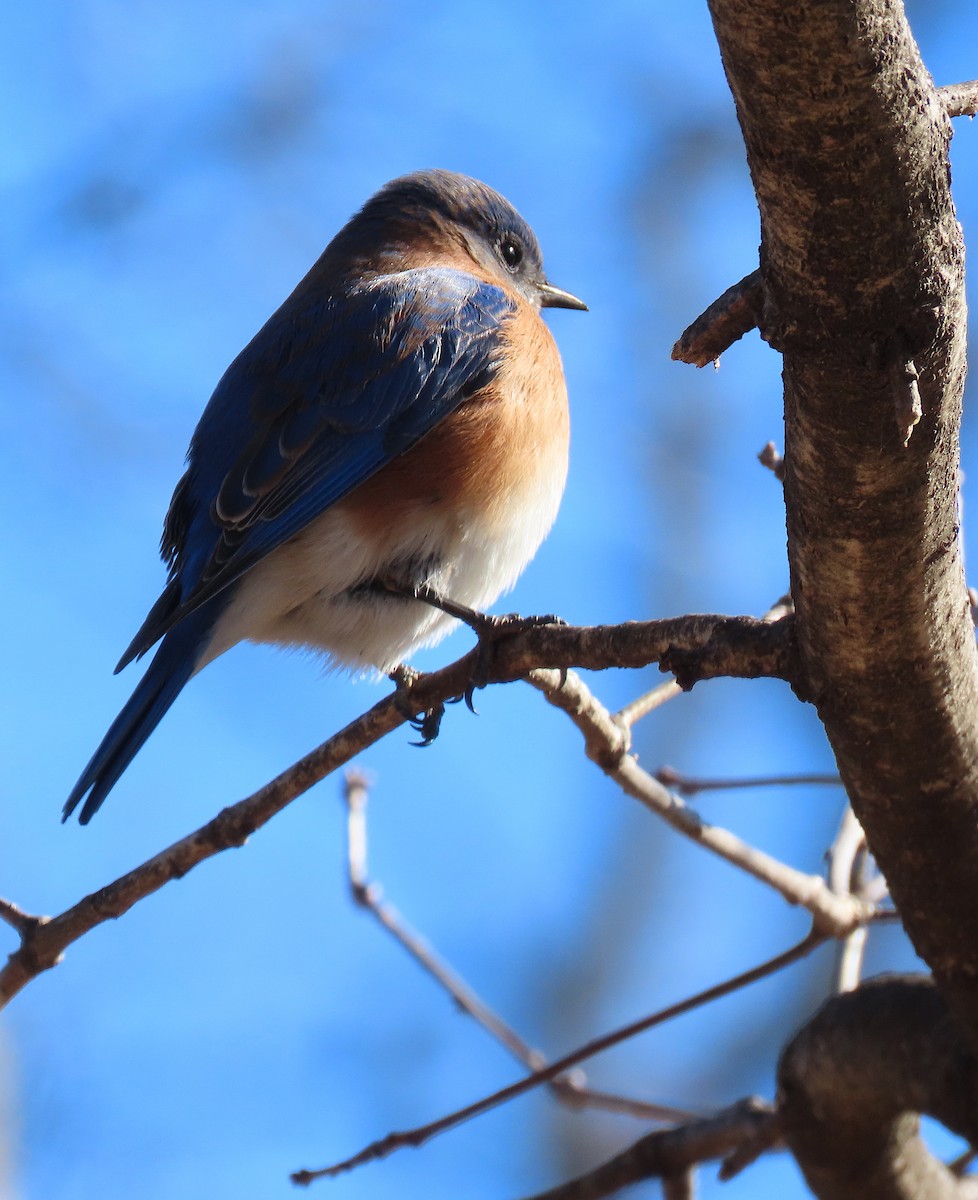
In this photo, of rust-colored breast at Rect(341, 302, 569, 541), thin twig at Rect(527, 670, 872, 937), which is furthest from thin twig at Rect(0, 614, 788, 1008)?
rust-colored breast at Rect(341, 302, 569, 541)

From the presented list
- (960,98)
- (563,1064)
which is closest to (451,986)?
(563,1064)

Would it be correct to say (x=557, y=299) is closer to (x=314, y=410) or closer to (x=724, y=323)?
(x=314, y=410)

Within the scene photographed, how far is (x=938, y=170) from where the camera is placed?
51.8 inches

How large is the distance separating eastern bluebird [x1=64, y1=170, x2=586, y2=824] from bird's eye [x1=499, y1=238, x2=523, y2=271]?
2.08 feet

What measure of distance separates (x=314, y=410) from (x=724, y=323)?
6.47 feet

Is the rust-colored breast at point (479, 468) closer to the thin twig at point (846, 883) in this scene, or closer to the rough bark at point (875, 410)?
the thin twig at point (846, 883)

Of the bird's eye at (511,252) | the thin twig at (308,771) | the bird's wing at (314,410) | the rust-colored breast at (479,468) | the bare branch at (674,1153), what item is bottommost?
the bare branch at (674,1153)

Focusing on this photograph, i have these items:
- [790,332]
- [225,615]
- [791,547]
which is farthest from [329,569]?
[790,332]

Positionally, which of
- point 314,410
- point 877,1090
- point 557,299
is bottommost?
point 877,1090

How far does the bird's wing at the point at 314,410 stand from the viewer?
313 cm

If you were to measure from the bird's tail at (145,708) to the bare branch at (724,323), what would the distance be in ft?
5.73

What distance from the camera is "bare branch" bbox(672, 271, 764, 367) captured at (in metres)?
1.47

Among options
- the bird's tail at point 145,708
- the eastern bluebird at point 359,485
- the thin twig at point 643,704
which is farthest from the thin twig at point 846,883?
the bird's tail at point 145,708

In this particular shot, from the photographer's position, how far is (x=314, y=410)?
3.33m
